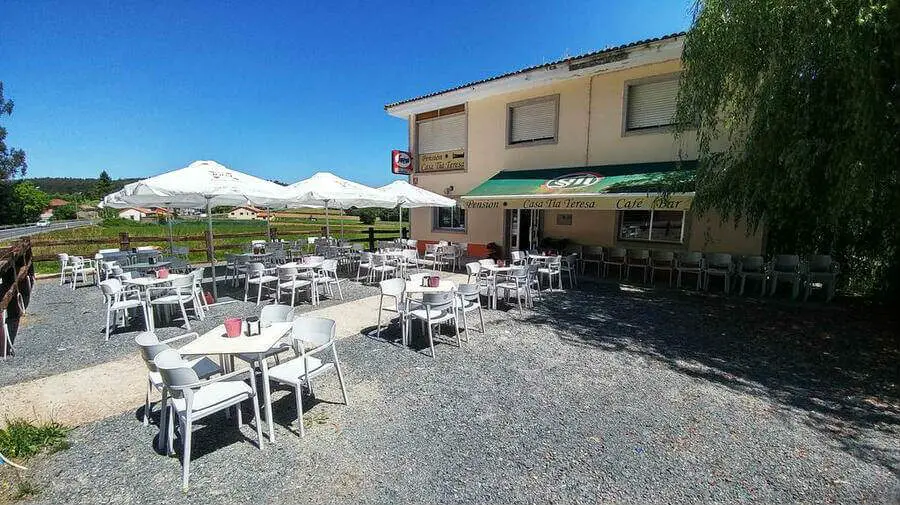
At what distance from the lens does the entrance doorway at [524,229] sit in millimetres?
13922

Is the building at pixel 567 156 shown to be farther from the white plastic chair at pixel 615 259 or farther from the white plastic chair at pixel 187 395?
the white plastic chair at pixel 187 395

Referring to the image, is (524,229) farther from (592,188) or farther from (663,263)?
(663,263)

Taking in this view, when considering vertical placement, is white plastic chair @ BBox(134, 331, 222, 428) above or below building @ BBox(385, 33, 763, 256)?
below

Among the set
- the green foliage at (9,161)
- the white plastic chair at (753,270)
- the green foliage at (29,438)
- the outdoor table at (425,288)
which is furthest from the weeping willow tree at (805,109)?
the green foliage at (9,161)

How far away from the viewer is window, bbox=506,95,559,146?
12.9 m

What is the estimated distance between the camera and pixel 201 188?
7.63m

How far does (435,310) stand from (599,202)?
19.0 feet

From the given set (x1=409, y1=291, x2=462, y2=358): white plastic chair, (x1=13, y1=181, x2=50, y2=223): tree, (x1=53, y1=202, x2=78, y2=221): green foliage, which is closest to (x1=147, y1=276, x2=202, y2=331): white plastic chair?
(x1=409, y1=291, x2=462, y2=358): white plastic chair

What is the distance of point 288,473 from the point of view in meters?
3.18

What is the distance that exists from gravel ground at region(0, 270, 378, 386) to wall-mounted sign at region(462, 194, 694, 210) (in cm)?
447

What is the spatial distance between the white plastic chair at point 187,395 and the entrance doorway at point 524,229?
11.3 meters

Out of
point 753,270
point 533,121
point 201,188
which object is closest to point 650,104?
point 533,121

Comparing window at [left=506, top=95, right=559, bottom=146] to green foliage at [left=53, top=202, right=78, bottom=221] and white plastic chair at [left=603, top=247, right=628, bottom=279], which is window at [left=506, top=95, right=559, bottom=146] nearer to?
white plastic chair at [left=603, top=247, right=628, bottom=279]

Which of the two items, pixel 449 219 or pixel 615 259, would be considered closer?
pixel 615 259
